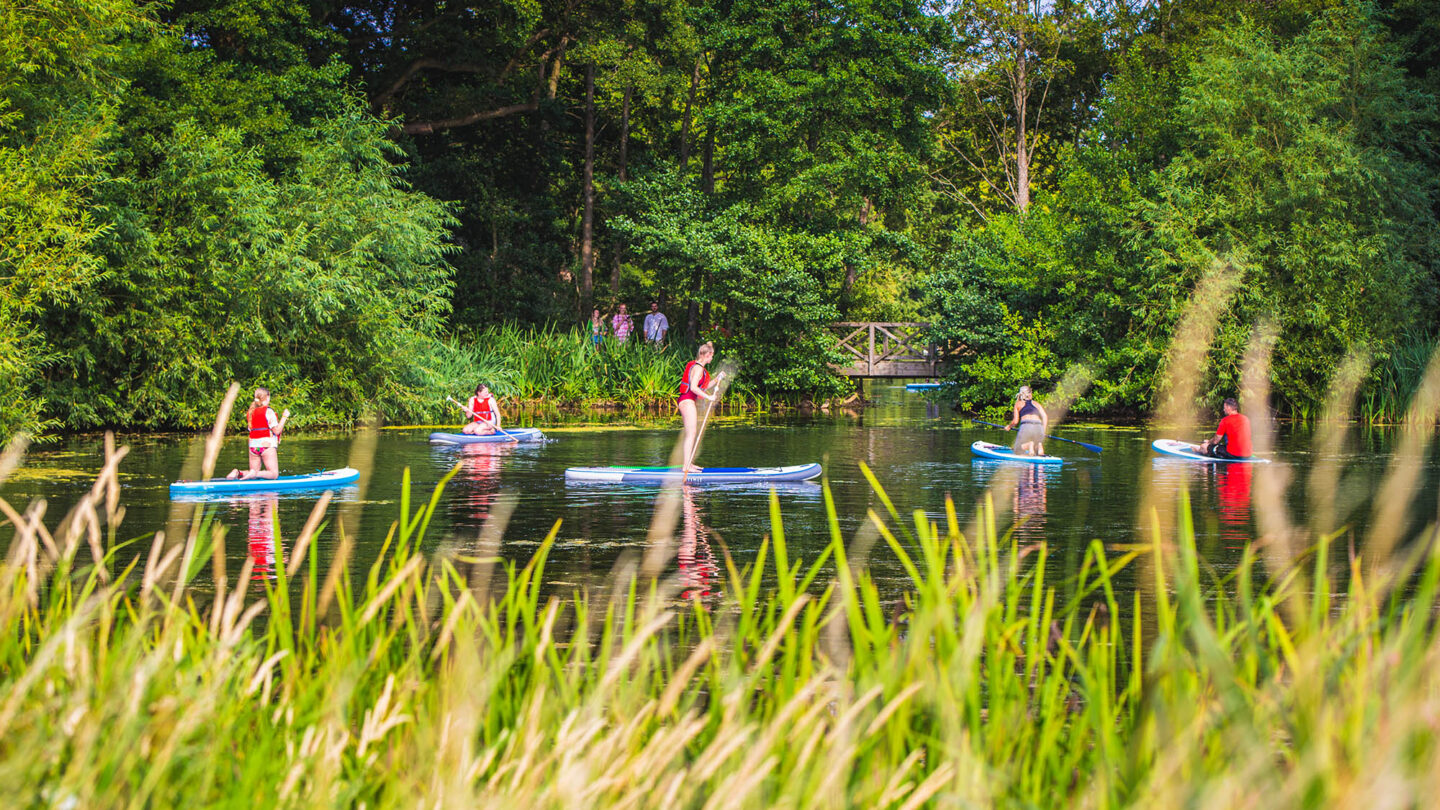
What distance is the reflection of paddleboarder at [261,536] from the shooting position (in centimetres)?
1052

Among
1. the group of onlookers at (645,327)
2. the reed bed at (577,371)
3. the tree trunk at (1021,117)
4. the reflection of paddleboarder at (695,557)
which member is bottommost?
the reflection of paddleboarder at (695,557)

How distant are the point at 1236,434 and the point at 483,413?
1304 cm

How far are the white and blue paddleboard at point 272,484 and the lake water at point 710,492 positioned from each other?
0.61ft

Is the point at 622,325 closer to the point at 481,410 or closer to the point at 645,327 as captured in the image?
the point at 645,327

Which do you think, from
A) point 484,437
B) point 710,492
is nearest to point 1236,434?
point 710,492

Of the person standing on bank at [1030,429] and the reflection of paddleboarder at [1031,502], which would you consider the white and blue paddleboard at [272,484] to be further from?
the person standing on bank at [1030,429]

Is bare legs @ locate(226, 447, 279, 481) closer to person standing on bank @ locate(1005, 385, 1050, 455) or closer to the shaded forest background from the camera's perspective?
the shaded forest background

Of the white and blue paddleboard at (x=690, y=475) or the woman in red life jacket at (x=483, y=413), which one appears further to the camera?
the woman in red life jacket at (x=483, y=413)

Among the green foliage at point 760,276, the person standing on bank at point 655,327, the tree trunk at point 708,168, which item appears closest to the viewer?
the green foliage at point 760,276

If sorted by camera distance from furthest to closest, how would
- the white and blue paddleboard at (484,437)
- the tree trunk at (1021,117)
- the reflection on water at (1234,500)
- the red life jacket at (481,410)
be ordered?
the tree trunk at (1021,117) → the red life jacket at (481,410) → the white and blue paddleboard at (484,437) → the reflection on water at (1234,500)

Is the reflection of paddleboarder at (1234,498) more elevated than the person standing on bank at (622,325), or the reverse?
the person standing on bank at (622,325)

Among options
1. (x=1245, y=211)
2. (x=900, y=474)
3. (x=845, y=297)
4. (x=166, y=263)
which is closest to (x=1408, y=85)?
(x=1245, y=211)

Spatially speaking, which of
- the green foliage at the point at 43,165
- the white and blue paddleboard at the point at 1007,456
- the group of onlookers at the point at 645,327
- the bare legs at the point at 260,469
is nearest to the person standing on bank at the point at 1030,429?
the white and blue paddleboard at the point at 1007,456

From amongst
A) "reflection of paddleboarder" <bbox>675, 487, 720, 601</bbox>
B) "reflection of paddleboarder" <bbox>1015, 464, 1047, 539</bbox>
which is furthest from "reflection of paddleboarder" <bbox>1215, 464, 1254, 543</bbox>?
"reflection of paddleboarder" <bbox>675, 487, 720, 601</bbox>
